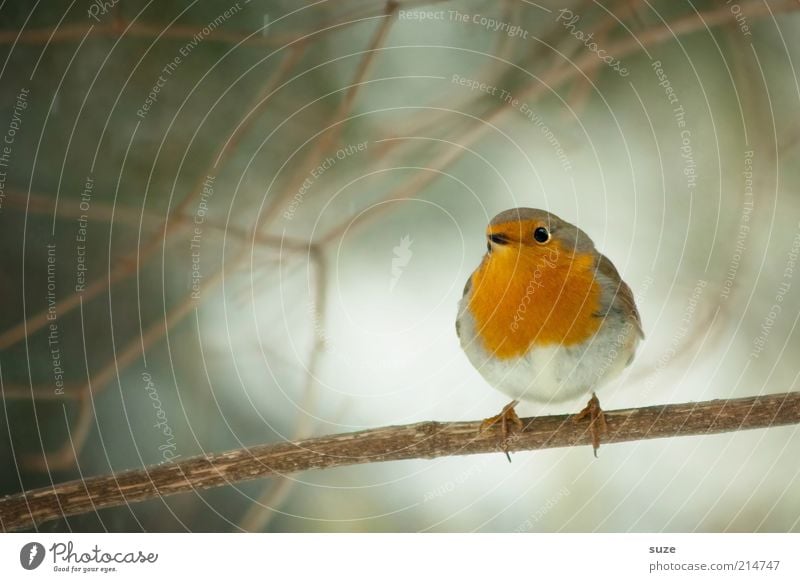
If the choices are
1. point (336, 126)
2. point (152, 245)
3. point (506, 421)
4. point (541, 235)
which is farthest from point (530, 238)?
point (152, 245)

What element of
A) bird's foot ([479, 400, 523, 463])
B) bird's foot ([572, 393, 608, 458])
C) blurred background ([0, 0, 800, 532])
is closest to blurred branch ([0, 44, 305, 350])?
blurred background ([0, 0, 800, 532])

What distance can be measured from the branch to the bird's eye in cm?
29

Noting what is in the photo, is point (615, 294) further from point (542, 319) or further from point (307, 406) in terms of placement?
point (307, 406)

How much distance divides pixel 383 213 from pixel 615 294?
0.42 metres

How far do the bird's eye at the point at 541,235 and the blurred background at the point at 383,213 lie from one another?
0.14 m

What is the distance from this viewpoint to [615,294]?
1441mm

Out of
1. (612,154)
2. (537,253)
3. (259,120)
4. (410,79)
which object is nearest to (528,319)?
(537,253)

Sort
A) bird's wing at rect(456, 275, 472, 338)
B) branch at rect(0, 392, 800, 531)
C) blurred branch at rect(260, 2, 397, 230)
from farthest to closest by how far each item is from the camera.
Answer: blurred branch at rect(260, 2, 397, 230) → bird's wing at rect(456, 275, 472, 338) → branch at rect(0, 392, 800, 531)

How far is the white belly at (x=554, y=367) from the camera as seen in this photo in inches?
54.2

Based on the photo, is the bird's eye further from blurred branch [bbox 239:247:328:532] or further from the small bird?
blurred branch [bbox 239:247:328:532]

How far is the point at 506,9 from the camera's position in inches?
61.7

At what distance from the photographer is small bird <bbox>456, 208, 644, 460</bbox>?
4.50 ft

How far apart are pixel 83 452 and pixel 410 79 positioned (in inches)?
34.0
